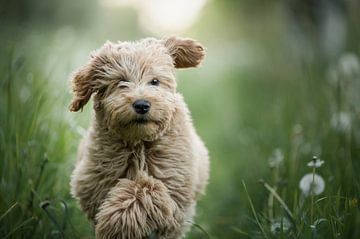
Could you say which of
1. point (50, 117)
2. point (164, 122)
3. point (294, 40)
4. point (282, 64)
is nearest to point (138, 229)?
point (164, 122)

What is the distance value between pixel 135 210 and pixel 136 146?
1.84 feet

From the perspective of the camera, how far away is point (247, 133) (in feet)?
26.8

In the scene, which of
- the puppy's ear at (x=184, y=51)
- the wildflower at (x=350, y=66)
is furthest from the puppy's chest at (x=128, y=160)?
the wildflower at (x=350, y=66)

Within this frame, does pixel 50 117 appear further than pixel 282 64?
No

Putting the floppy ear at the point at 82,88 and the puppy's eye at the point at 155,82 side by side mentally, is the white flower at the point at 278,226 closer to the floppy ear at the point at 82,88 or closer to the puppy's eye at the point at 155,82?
the puppy's eye at the point at 155,82

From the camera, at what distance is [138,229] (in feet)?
12.8

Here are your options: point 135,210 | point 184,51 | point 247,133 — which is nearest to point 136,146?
point 135,210

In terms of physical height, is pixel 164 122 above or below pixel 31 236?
above

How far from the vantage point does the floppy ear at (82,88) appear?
4.43 meters

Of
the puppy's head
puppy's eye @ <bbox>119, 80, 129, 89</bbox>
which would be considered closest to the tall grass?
the puppy's head

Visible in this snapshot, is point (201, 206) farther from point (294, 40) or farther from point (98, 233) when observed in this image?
point (294, 40)

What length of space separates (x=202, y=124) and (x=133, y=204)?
666cm

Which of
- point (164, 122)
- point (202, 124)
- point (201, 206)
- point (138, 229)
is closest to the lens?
point (138, 229)

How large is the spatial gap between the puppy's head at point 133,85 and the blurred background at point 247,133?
625 mm
